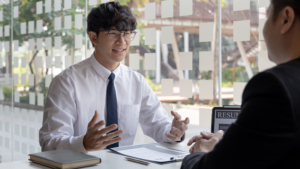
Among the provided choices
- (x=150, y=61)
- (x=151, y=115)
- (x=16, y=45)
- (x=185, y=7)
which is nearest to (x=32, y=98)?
(x=16, y=45)

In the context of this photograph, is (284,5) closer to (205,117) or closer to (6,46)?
(205,117)

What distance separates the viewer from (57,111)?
186 cm

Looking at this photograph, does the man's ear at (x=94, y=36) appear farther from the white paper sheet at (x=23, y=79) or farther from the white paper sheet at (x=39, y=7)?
the white paper sheet at (x=23, y=79)

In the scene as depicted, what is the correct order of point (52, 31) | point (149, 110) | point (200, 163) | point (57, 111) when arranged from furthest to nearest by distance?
point (52, 31) → point (149, 110) → point (57, 111) → point (200, 163)

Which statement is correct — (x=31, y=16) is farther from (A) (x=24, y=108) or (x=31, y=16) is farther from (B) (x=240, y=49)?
(B) (x=240, y=49)

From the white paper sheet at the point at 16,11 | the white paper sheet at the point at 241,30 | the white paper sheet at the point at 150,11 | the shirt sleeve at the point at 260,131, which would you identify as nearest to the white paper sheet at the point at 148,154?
the shirt sleeve at the point at 260,131

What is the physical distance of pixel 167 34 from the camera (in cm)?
282

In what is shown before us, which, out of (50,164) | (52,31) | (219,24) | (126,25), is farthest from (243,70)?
(52,31)

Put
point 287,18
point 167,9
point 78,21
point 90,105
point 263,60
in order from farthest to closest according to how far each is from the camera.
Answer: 1. point 78,21
2. point 167,9
3. point 263,60
4. point 90,105
5. point 287,18

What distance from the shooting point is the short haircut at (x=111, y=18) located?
2.18 m

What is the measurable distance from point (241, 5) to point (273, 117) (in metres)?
1.84

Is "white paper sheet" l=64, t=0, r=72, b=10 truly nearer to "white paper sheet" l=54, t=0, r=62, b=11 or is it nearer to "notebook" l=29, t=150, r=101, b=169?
"white paper sheet" l=54, t=0, r=62, b=11

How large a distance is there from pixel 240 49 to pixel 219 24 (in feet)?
0.89

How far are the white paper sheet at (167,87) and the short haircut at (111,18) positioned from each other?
783mm
